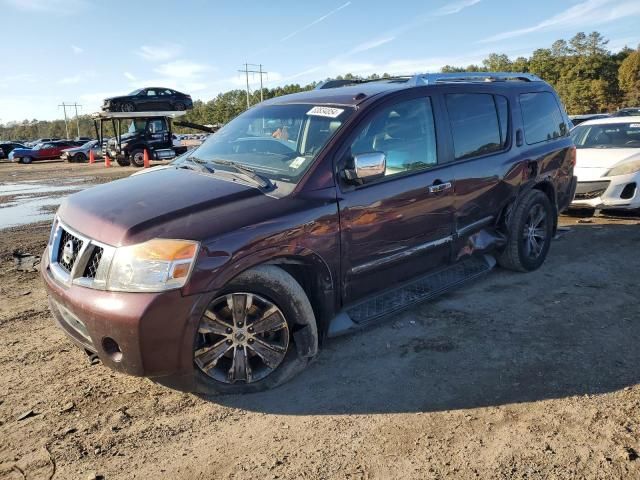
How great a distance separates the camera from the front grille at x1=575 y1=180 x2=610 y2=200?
7355 mm

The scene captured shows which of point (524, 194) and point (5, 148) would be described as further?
point (5, 148)

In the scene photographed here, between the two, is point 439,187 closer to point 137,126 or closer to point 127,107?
point 137,126

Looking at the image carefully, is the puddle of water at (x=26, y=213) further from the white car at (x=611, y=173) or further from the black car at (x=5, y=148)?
the black car at (x=5, y=148)

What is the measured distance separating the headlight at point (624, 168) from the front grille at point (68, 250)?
7067 mm

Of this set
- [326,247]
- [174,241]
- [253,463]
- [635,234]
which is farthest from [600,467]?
[635,234]

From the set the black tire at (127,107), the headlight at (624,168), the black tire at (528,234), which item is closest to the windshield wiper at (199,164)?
the black tire at (528,234)

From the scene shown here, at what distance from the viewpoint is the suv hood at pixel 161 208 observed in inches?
110

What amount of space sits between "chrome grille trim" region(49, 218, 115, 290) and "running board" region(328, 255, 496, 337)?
146 cm

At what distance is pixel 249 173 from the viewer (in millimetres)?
3451

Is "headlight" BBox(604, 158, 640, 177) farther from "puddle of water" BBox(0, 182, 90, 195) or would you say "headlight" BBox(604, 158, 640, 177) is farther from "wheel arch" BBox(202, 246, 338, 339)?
"puddle of water" BBox(0, 182, 90, 195)

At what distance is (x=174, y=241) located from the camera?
2707 mm

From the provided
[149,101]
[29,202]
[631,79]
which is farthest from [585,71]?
[29,202]

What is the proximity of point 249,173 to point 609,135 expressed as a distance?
7.43m

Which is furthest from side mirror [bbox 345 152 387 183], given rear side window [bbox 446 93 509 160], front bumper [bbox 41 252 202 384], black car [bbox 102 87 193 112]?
black car [bbox 102 87 193 112]
